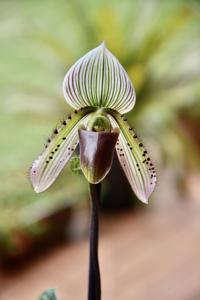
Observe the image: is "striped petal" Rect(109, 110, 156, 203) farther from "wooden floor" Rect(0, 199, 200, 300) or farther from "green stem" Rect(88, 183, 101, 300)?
"wooden floor" Rect(0, 199, 200, 300)

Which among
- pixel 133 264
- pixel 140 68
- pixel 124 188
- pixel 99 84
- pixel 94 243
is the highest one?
pixel 140 68

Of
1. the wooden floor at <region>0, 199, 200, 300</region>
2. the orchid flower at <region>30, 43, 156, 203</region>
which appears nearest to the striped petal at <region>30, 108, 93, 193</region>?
the orchid flower at <region>30, 43, 156, 203</region>

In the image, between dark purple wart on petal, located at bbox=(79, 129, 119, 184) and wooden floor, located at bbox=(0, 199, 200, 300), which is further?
wooden floor, located at bbox=(0, 199, 200, 300)

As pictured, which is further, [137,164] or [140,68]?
[140,68]

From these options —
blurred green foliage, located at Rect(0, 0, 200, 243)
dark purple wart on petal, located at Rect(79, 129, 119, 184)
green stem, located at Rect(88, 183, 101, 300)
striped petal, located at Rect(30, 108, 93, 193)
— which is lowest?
green stem, located at Rect(88, 183, 101, 300)

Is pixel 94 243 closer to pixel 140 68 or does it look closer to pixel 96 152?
pixel 96 152

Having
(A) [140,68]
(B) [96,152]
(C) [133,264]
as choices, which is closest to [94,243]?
(B) [96,152]
